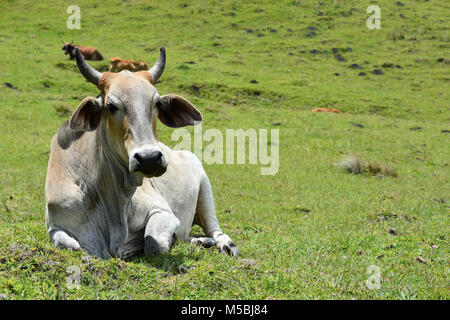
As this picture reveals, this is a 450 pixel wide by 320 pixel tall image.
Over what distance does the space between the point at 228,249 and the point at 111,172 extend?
1717 millimetres

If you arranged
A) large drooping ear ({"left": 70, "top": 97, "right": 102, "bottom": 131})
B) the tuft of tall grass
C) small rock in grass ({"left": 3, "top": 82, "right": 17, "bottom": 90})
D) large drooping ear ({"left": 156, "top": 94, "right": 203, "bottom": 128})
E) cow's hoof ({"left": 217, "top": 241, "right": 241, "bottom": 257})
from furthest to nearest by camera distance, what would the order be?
small rock in grass ({"left": 3, "top": 82, "right": 17, "bottom": 90}) → the tuft of tall grass → cow's hoof ({"left": 217, "top": 241, "right": 241, "bottom": 257}) → large drooping ear ({"left": 156, "top": 94, "right": 203, "bottom": 128}) → large drooping ear ({"left": 70, "top": 97, "right": 102, "bottom": 131})

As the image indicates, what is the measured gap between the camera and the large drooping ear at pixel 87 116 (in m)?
4.98

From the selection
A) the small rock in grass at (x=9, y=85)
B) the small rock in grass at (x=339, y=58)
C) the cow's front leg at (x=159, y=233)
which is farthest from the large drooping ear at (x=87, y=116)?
the small rock in grass at (x=339, y=58)

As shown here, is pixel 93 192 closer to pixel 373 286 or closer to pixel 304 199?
pixel 373 286

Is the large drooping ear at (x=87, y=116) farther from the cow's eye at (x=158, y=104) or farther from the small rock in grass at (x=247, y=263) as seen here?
the small rock in grass at (x=247, y=263)

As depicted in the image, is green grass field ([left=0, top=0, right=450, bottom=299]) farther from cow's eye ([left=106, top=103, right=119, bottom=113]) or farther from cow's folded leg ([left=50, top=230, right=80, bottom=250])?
cow's eye ([left=106, top=103, right=119, bottom=113])

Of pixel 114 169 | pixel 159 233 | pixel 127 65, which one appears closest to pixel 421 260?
pixel 159 233

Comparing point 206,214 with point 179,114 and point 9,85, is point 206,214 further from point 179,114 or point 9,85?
point 9,85

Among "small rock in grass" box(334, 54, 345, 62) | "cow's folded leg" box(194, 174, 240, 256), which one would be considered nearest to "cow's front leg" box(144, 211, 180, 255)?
"cow's folded leg" box(194, 174, 240, 256)

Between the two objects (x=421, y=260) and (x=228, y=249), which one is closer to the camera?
(x=228, y=249)

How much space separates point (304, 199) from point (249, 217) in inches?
94.9

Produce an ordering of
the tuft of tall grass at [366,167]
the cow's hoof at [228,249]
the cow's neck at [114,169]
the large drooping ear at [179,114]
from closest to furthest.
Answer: the cow's neck at [114,169] < the large drooping ear at [179,114] < the cow's hoof at [228,249] < the tuft of tall grass at [366,167]

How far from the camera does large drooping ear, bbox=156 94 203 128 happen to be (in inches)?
214

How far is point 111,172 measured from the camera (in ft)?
17.1
